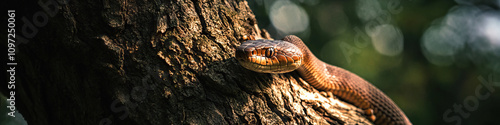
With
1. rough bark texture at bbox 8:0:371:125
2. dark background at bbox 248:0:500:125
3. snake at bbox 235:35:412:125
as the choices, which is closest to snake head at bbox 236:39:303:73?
snake at bbox 235:35:412:125

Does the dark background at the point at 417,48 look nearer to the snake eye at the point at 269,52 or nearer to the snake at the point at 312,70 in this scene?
the snake at the point at 312,70

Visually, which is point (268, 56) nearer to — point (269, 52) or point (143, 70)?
point (269, 52)

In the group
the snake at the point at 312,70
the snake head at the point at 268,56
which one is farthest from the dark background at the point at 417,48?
the snake head at the point at 268,56

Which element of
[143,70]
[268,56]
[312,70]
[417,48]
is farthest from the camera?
[417,48]

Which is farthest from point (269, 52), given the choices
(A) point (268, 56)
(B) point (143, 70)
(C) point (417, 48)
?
(C) point (417, 48)

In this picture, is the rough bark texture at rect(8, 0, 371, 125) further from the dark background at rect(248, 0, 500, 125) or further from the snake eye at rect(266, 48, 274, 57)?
the dark background at rect(248, 0, 500, 125)

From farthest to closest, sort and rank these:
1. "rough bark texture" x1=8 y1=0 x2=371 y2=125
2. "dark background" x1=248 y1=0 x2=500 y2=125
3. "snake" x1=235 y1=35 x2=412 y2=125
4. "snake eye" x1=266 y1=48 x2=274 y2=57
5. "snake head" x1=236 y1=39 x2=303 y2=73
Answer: "dark background" x1=248 y1=0 x2=500 y2=125, "snake eye" x1=266 y1=48 x2=274 y2=57, "snake" x1=235 y1=35 x2=412 y2=125, "snake head" x1=236 y1=39 x2=303 y2=73, "rough bark texture" x1=8 y1=0 x2=371 y2=125
